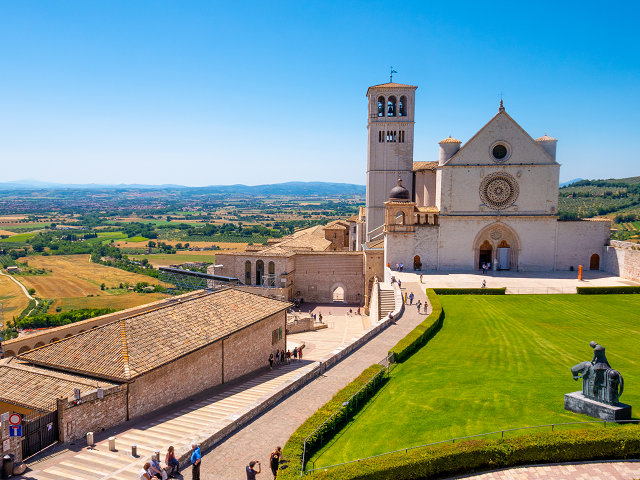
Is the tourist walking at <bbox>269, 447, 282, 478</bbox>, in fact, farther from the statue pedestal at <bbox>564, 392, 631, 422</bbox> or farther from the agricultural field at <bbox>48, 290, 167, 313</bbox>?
the agricultural field at <bbox>48, 290, 167, 313</bbox>

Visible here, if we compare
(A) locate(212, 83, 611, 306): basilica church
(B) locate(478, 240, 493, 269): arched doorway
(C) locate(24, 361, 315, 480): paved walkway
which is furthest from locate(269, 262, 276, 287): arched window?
(C) locate(24, 361, 315, 480): paved walkway

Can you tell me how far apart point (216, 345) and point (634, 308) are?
26303 millimetres

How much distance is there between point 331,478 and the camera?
10.6 m

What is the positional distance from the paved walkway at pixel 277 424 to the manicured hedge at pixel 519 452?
307 centimetres

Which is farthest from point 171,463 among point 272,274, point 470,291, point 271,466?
point 272,274

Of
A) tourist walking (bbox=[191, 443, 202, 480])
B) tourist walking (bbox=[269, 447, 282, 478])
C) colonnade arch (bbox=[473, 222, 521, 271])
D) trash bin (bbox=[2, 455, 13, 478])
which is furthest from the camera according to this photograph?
colonnade arch (bbox=[473, 222, 521, 271])

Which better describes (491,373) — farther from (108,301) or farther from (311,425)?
(108,301)

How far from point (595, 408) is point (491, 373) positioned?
5043mm

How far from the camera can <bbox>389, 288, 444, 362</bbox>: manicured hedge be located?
2095 cm

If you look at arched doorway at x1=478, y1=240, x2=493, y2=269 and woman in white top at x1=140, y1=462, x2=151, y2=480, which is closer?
woman in white top at x1=140, y1=462, x2=151, y2=480

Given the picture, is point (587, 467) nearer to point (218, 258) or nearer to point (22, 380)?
point (22, 380)

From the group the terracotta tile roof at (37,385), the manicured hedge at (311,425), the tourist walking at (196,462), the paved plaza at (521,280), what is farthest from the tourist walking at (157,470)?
the paved plaza at (521,280)

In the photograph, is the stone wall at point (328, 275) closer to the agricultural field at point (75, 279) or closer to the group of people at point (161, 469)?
the group of people at point (161, 469)

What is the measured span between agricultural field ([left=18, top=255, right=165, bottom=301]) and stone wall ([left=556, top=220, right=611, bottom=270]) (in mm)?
71538
